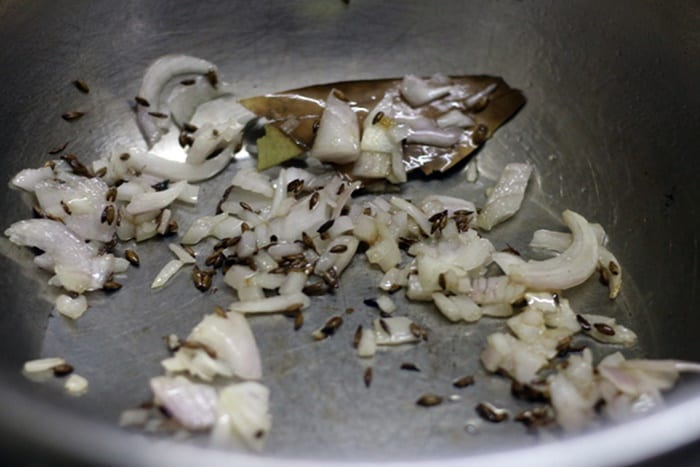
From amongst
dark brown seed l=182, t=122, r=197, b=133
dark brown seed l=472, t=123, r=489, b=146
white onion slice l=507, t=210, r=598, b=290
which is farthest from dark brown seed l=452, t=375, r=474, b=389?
dark brown seed l=182, t=122, r=197, b=133

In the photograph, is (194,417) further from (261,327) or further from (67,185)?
(67,185)

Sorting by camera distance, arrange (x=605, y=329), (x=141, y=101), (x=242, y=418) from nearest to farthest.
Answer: (x=242, y=418) < (x=605, y=329) < (x=141, y=101)

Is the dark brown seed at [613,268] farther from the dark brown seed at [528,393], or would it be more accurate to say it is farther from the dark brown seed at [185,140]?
the dark brown seed at [185,140]

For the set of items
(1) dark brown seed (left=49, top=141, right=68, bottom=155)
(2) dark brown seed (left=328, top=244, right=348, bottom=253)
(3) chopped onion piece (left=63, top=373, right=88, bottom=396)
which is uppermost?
(1) dark brown seed (left=49, top=141, right=68, bottom=155)

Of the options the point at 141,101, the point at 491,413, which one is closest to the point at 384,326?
the point at 491,413

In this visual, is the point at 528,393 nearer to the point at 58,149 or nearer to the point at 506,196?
the point at 506,196

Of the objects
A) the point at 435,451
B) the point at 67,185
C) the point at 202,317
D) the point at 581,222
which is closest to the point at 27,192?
the point at 67,185

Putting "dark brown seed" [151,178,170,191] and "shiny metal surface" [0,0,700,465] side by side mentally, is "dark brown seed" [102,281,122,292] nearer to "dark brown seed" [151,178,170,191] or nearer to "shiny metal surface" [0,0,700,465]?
"shiny metal surface" [0,0,700,465]

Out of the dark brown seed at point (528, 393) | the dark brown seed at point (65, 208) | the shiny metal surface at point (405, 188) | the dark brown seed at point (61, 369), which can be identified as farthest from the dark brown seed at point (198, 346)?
the dark brown seed at point (528, 393)
